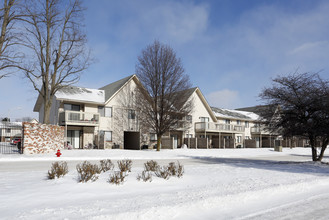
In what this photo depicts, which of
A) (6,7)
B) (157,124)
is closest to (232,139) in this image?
(157,124)

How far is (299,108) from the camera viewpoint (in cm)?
1669

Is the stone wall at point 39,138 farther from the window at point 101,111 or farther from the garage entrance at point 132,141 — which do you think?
the garage entrance at point 132,141

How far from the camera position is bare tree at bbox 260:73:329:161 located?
15.9 metres

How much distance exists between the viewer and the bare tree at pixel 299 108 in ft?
52.3

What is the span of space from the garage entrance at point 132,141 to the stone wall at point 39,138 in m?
13.0

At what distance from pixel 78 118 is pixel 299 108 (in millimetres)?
21648

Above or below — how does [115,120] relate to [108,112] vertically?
below

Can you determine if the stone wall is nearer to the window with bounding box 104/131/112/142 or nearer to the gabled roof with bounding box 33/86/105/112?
the gabled roof with bounding box 33/86/105/112

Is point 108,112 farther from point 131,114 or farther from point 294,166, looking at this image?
point 294,166

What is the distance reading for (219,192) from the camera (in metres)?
7.19

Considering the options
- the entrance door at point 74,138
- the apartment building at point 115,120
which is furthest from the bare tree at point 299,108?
the entrance door at point 74,138

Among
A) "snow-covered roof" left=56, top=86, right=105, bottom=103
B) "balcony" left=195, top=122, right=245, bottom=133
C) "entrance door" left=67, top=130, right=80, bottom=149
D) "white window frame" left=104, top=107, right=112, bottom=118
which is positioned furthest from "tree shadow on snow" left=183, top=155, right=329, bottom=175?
"balcony" left=195, top=122, right=245, bottom=133

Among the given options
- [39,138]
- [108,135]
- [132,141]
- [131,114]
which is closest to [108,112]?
[108,135]

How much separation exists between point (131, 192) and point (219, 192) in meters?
2.44
